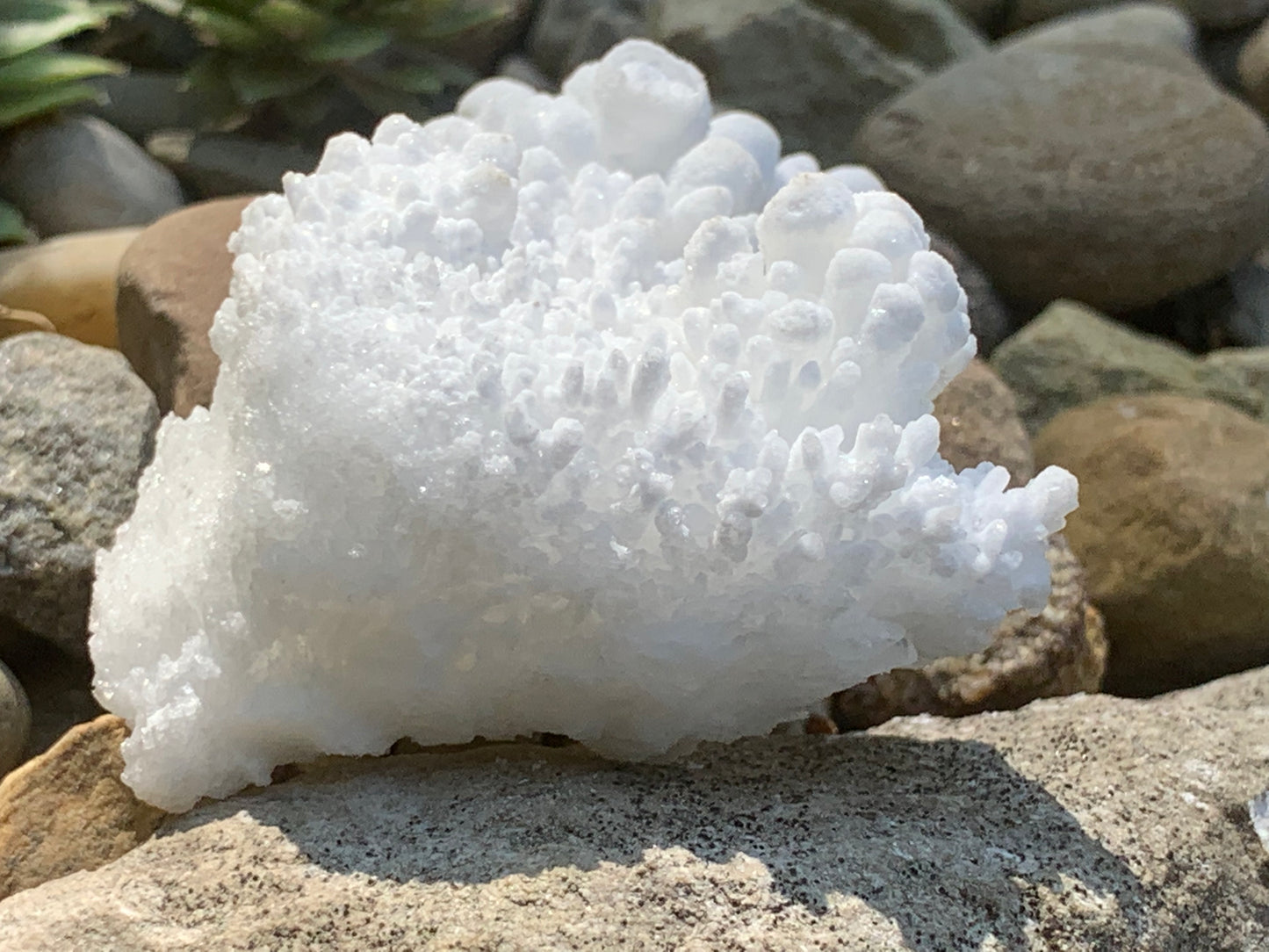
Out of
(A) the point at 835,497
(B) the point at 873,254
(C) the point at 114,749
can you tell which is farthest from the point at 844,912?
(C) the point at 114,749

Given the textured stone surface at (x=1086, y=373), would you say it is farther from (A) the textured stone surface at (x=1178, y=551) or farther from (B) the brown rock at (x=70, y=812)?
(B) the brown rock at (x=70, y=812)

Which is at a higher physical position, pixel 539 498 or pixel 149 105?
pixel 539 498

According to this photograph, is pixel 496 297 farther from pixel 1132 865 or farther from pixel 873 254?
pixel 1132 865

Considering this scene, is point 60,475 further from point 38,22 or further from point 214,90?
point 214,90

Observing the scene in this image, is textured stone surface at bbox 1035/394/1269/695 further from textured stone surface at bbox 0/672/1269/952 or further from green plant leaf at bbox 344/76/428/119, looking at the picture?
green plant leaf at bbox 344/76/428/119

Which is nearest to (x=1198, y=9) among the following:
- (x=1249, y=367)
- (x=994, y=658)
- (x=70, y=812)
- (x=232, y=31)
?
(x=1249, y=367)
